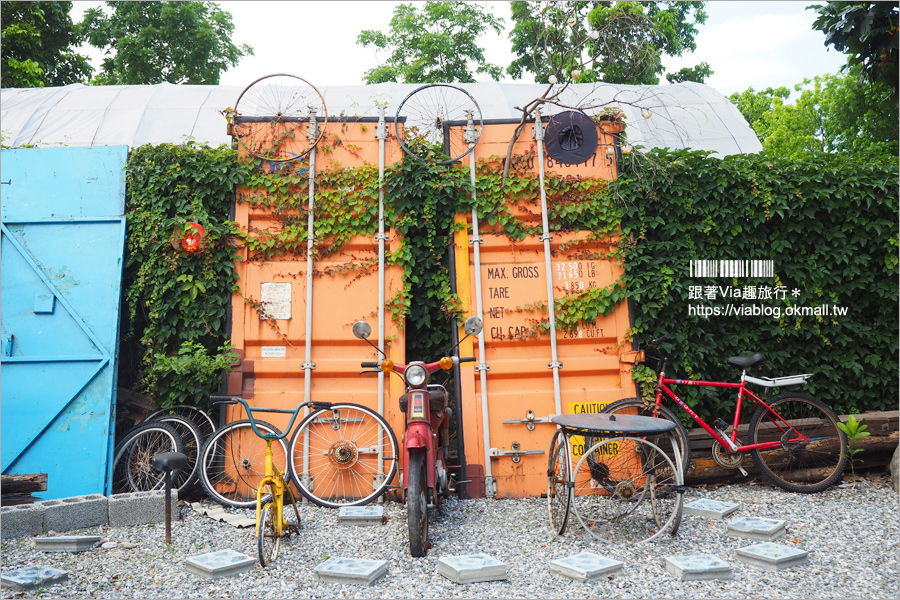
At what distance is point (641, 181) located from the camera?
534 centimetres

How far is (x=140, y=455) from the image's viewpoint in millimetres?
5004

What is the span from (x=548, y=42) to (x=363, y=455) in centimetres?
473

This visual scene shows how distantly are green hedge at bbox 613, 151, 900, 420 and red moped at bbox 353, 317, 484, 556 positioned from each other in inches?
85.0

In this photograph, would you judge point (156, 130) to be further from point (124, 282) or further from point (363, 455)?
point (363, 455)

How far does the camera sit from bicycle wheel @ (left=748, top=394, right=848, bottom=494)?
4.91 m

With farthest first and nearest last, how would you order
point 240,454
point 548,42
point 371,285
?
point 548,42, point 371,285, point 240,454

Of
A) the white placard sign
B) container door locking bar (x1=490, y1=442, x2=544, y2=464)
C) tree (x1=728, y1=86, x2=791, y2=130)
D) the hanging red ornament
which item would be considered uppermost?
tree (x1=728, y1=86, x2=791, y2=130)

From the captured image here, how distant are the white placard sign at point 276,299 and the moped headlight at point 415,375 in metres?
1.72

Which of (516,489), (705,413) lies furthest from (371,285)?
(705,413)

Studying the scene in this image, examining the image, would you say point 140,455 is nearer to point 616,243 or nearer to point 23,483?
point 23,483

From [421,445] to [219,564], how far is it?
1.33 m

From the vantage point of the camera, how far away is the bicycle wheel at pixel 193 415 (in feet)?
16.9

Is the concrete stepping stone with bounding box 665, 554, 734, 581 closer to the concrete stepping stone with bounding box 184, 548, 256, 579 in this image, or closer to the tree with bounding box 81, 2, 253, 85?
the concrete stepping stone with bounding box 184, 548, 256, 579

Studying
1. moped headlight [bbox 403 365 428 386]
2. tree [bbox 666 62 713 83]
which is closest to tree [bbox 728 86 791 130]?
tree [bbox 666 62 713 83]
